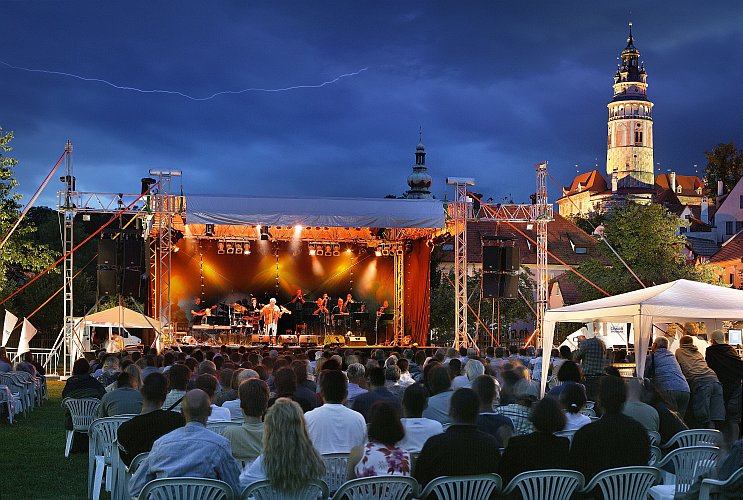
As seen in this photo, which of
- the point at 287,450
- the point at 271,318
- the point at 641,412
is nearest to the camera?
the point at 287,450

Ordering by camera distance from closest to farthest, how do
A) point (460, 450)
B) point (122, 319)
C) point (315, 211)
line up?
1. point (460, 450)
2. point (122, 319)
3. point (315, 211)

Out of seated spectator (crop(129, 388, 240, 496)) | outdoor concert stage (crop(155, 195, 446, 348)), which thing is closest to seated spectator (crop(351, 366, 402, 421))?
seated spectator (crop(129, 388, 240, 496))

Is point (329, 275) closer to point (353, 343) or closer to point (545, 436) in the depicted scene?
point (353, 343)

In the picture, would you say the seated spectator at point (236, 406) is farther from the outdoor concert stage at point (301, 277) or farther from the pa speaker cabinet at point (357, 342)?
the pa speaker cabinet at point (357, 342)

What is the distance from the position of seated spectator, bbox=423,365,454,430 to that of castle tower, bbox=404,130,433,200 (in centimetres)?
4457

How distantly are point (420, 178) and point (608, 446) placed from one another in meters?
50.6

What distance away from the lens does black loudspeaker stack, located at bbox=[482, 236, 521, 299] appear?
22188 mm

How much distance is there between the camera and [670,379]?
10.7 metres

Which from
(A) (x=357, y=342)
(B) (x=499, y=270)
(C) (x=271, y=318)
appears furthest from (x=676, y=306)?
(C) (x=271, y=318)

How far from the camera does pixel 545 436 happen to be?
219 inches

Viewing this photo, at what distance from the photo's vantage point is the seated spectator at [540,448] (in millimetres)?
5500

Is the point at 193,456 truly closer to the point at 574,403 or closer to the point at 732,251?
the point at 574,403

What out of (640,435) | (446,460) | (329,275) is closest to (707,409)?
(640,435)

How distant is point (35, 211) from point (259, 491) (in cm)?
6180
